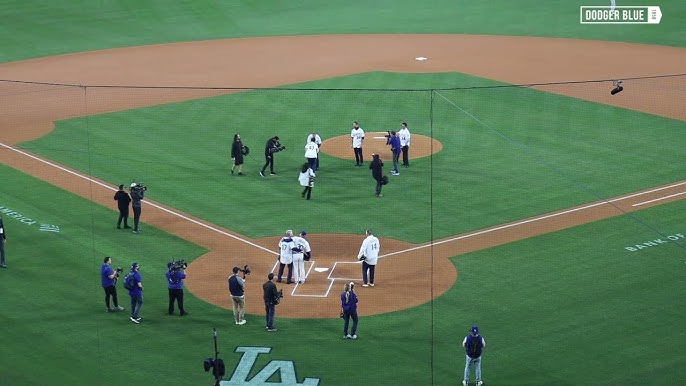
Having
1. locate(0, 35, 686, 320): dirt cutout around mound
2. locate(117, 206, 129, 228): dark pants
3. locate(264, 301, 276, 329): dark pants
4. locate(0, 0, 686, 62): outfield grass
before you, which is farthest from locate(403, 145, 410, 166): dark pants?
locate(0, 0, 686, 62): outfield grass

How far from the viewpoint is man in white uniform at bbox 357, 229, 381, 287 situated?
27.0m

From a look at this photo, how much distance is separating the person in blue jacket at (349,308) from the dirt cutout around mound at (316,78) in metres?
1.34

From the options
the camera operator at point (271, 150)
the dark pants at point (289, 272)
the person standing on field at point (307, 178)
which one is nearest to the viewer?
the dark pants at point (289, 272)

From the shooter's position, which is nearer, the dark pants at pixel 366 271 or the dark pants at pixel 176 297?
the dark pants at pixel 176 297

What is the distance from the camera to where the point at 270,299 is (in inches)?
983

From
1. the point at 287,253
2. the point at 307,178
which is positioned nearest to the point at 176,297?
the point at 287,253

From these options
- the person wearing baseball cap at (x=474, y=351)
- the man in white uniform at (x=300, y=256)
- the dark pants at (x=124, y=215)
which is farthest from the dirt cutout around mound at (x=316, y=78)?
the person wearing baseball cap at (x=474, y=351)

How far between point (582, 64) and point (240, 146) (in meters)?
22.4

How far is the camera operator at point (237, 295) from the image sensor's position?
25172mm

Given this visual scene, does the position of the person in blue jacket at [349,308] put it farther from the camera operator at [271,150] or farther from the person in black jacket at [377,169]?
the camera operator at [271,150]

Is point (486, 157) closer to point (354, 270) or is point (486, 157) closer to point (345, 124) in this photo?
point (345, 124)

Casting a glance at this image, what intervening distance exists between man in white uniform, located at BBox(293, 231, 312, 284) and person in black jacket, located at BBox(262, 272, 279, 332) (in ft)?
7.56

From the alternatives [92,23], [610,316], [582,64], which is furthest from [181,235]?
[92,23]

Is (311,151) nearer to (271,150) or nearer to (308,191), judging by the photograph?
(308,191)
